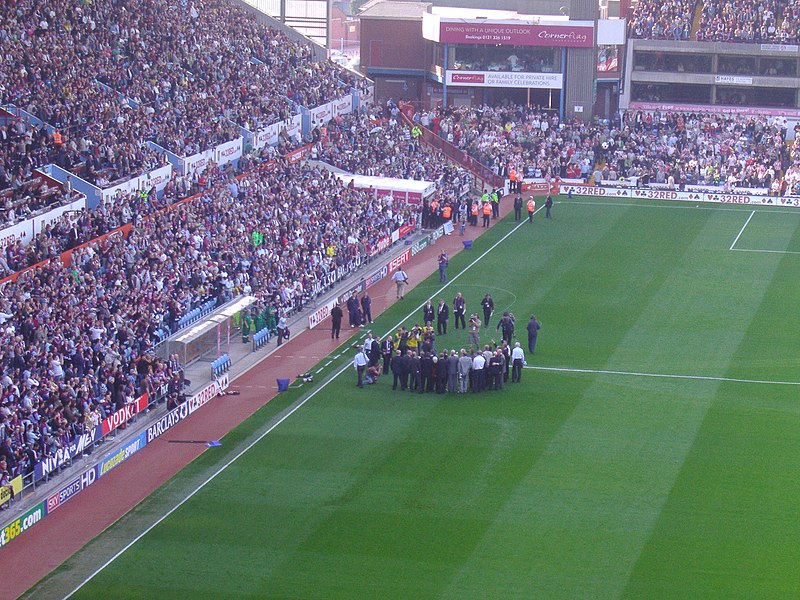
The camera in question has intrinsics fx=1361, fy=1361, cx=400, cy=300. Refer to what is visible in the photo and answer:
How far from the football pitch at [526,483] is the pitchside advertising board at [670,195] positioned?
19.0 meters

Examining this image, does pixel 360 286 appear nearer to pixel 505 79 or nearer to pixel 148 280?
pixel 148 280

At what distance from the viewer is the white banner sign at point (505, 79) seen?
70750 millimetres

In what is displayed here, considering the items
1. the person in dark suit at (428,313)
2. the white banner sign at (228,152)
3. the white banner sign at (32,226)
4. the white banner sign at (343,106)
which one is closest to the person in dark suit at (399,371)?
the person in dark suit at (428,313)

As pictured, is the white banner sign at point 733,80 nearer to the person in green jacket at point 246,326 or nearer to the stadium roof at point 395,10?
the stadium roof at point 395,10

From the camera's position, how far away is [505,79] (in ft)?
233

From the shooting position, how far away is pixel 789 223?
5844 centimetres

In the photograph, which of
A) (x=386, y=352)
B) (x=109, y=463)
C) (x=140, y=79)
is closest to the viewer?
(x=109, y=463)

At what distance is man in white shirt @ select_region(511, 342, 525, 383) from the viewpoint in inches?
1423

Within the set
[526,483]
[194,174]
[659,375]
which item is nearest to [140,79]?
[194,174]

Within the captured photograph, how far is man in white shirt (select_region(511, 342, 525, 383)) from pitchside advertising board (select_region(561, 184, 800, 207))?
94.0 ft

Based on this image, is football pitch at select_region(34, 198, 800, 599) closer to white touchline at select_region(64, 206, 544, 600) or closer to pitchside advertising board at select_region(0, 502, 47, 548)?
white touchline at select_region(64, 206, 544, 600)

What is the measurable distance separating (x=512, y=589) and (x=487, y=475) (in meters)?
5.47

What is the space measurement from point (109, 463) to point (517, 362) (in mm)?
11508

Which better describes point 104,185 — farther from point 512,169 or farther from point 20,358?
point 512,169
